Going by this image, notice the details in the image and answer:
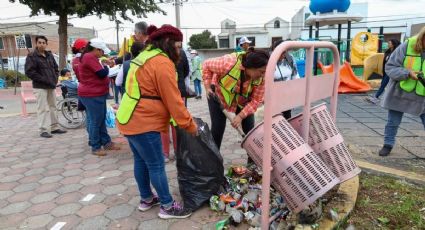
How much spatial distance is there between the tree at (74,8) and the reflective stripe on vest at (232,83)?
42.2ft

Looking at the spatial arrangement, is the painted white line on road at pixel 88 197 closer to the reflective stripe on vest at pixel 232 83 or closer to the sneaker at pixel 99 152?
the sneaker at pixel 99 152

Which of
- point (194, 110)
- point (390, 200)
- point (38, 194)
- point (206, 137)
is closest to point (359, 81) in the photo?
point (194, 110)

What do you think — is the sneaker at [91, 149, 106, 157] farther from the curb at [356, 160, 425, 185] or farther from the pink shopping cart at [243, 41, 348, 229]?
the curb at [356, 160, 425, 185]

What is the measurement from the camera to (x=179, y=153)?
2.87m

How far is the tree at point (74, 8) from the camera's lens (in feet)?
47.0

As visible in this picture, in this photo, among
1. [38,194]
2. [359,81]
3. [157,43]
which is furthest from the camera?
[359,81]

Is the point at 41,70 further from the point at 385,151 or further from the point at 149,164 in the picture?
the point at 385,151

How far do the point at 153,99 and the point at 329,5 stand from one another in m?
9.15

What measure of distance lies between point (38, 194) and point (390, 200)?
11.1 ft

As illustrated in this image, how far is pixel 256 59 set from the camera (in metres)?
2.72

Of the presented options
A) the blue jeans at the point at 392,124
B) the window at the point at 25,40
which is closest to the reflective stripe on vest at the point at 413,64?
the blue jeans at the point at 392,124

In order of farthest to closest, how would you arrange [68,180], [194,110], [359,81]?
1. [359,81]
2. [194,110]
3. [68,180]

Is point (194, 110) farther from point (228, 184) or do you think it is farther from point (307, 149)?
point (307, 149)

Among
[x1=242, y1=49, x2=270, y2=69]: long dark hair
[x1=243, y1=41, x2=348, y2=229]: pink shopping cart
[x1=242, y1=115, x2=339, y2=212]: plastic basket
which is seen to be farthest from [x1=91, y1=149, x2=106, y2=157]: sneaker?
[x1=242, y1=115, x2=339, y2=212]: plastic basket
